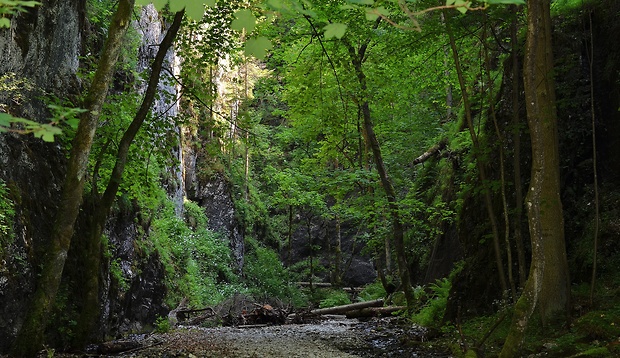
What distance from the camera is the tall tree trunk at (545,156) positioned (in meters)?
5.82

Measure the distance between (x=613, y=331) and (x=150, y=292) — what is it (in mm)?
10243

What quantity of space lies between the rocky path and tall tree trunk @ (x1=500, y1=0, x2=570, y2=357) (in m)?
1.93

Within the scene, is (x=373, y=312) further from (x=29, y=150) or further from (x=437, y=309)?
(x=29, y=150)

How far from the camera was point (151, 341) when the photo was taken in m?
9.32

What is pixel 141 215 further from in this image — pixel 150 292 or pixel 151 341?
pixel 151 341

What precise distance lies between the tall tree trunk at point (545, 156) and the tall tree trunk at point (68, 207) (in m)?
5.17

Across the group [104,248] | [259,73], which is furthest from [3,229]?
[259,73]

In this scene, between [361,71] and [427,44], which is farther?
[361,71]

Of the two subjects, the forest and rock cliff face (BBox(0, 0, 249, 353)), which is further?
rock cliff face (BBox(0, 0, 249, 353))

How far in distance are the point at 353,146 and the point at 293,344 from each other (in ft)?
28.9

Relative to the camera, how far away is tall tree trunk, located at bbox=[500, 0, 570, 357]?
5.82 m

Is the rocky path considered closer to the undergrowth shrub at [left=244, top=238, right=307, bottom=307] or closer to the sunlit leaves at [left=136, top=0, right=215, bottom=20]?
the sunlit leaves at [left=136, top=0, right=215, bottom=20]

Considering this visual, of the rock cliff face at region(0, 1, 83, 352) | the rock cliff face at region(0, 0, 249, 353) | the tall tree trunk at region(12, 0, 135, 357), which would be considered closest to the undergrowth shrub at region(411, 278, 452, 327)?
the rock cliff face at region(0, 0, 249, 353)

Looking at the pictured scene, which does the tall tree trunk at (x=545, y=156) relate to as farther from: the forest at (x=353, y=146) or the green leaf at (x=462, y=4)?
the green leaf at (x=462, y=4)
